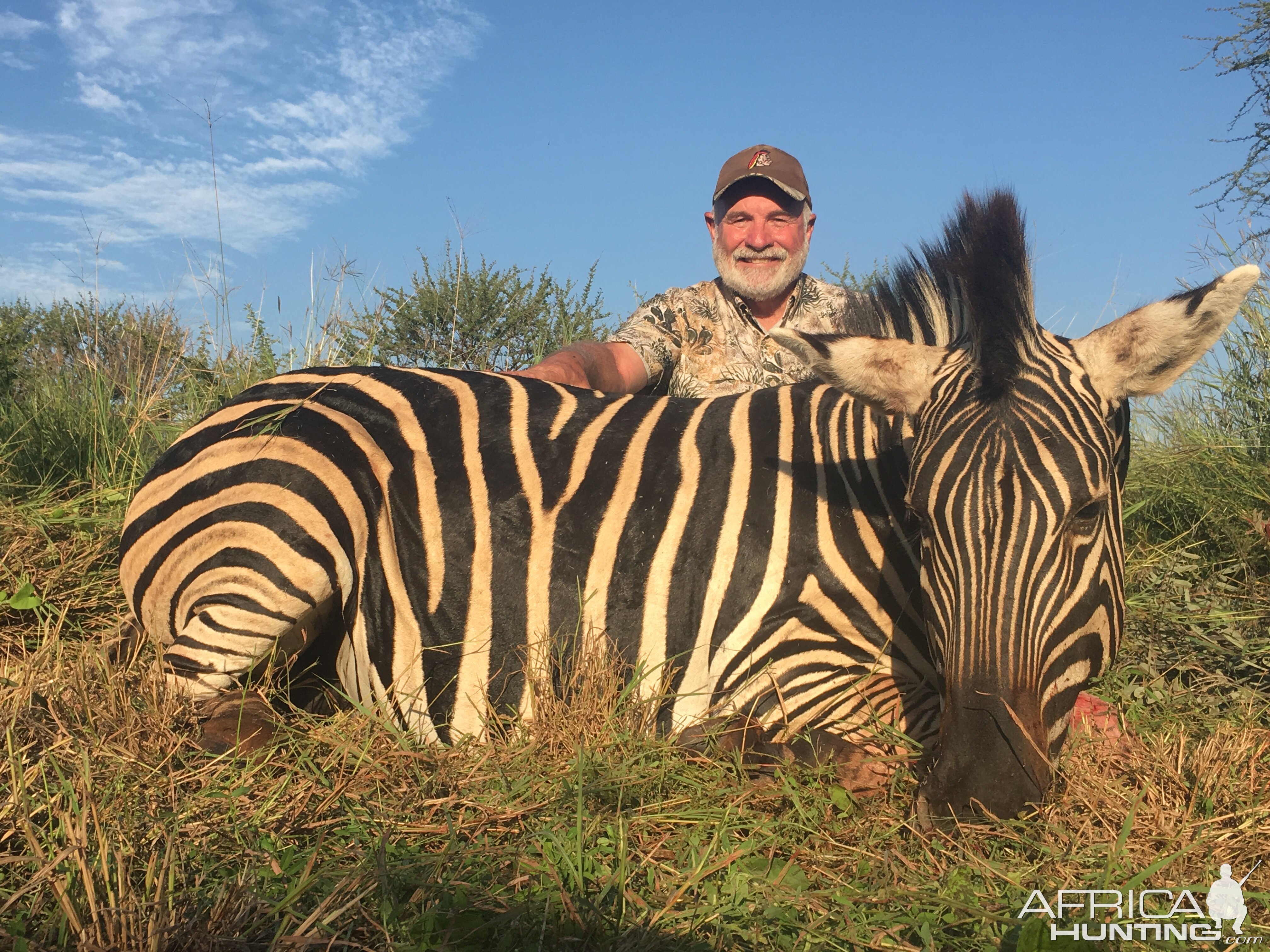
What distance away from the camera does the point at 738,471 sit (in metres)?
3.57

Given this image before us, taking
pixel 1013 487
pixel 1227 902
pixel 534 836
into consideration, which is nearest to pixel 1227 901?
pixel 1227 902

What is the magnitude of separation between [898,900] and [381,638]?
2.09 meters

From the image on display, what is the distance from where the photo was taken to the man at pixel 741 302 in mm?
6719

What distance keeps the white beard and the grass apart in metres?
3.96

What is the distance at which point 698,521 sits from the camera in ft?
11.5

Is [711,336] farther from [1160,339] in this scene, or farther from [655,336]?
[1160,339]

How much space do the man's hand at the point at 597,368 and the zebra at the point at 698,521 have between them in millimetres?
1705

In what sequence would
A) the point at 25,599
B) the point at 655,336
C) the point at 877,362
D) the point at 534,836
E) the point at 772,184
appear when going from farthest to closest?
the point at 772,184 < the point at 655,336 < the point at 25,599 < the point at 877,362 < the point at 534,836

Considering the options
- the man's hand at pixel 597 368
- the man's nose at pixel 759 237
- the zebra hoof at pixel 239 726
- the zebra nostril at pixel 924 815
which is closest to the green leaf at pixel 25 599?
the zebra hoof at pixel 239 726

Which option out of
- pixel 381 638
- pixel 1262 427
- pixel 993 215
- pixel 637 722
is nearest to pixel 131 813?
pixel 381 638

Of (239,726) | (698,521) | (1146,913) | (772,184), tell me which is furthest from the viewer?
(772,184)

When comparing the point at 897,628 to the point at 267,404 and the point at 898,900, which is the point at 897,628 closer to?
the point at 898,900

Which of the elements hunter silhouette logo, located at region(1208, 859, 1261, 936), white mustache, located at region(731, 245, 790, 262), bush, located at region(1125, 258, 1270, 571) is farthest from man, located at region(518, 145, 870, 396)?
hunter silhouette logo, located at region(1208, 859, 1261, 936)

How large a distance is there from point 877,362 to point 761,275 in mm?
4095
